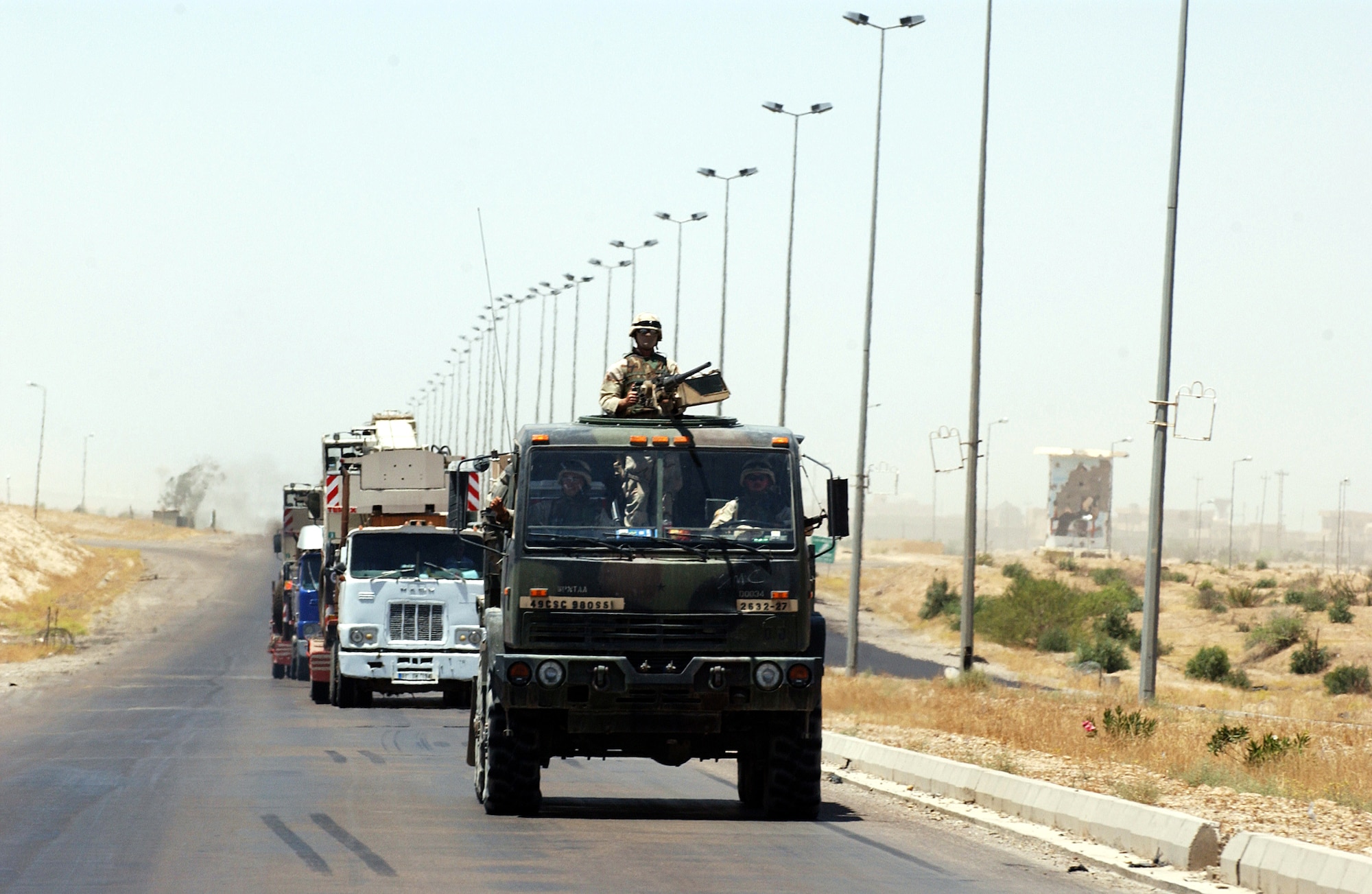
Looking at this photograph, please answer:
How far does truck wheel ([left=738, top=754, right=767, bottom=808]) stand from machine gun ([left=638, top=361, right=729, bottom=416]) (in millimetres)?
2965

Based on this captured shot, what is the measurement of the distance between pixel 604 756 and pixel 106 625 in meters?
54.3

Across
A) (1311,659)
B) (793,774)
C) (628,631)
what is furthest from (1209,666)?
(628,631)

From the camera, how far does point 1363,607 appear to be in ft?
251

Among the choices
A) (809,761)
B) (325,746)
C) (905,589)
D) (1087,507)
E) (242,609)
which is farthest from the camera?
(1087,507)

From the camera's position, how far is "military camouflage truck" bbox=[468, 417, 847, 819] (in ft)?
46.8

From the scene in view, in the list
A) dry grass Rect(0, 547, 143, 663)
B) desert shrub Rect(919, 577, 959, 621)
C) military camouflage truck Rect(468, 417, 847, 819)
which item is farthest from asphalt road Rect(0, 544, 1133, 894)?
desert shrub Rect(919, 577, 959, 621)

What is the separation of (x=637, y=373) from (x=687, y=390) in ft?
2.08

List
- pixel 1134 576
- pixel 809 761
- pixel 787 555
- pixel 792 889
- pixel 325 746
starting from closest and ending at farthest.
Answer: pixel 792 889, pixel 787 555, pixel 809 761, pixel 325 746, pixel 1134 576

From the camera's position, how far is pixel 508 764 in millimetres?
15062

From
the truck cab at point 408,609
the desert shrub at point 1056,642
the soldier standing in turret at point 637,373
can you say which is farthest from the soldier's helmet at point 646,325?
the desert shrub at point 1056,642

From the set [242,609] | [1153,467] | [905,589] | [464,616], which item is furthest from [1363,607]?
[464,616]

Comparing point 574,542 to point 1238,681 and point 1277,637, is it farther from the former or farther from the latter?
point 1277,637

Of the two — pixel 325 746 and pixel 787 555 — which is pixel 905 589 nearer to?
pixel 325 746

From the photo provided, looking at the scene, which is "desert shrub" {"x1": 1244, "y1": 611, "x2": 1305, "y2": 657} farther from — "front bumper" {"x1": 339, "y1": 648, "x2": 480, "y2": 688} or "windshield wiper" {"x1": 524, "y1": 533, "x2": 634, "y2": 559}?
"windshield wiper" {"x1": 524, "y1": 533, "x2": 634, "y2": 559}
